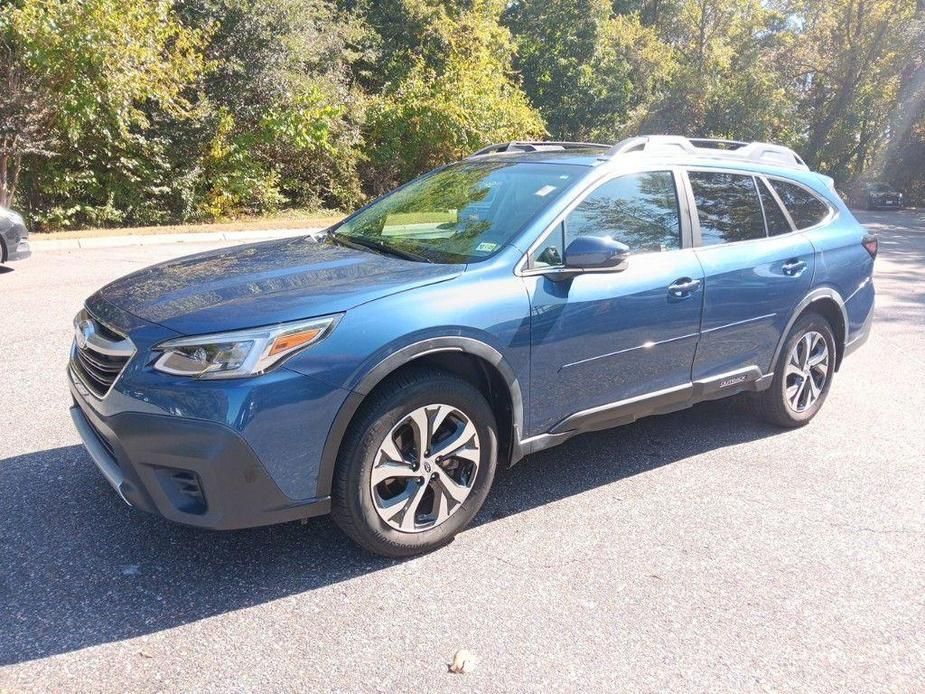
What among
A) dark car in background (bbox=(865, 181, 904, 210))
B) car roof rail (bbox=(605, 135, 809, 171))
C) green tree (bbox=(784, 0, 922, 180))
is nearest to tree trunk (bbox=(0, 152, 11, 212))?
car roof rail (bbox=(605, 135, 809, 171))

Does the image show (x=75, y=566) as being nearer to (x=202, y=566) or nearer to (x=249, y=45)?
(x=202, y=566)

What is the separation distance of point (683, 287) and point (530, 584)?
1.76m

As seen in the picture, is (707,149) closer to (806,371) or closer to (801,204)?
(801,204)

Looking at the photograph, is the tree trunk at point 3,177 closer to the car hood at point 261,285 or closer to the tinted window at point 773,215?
the car hood at point 261,285

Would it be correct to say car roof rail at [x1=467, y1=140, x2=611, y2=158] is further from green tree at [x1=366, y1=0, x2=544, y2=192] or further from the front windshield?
green tree at [x1=366, y1=0, x2=544, y2=192]

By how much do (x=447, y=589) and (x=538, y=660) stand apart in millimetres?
537

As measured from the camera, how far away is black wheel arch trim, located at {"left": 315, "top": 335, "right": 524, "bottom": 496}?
295 centimetres

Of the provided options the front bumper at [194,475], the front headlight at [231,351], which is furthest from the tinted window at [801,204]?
the front bumper at [194,475]

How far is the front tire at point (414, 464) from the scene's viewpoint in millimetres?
3045

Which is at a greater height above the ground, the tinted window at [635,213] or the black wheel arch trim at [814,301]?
the tinted window at [635,213]

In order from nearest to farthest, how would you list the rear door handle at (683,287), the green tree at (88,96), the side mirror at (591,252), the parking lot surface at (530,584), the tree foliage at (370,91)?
the parking lot surface at (530,584), the side mirror at (591,252), the rear door handle at (683,287), the green tree at (88,96), the tree foliage at (370,91)

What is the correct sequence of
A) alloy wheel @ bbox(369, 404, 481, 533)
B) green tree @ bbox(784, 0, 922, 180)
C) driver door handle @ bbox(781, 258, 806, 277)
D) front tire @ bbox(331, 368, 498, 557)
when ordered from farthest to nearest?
1. green tree @ bbox(784, 0, 922, 180)
2. driver door handle @ bbox(781, 258, 806, 277)
3. alloy wheel @ bbox(369, 404, 481, 533)
4. front tire @ bbox(331, 368, 498, 557)

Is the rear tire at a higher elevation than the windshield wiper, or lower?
lower

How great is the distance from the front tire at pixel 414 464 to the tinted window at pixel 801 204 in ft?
8.78
